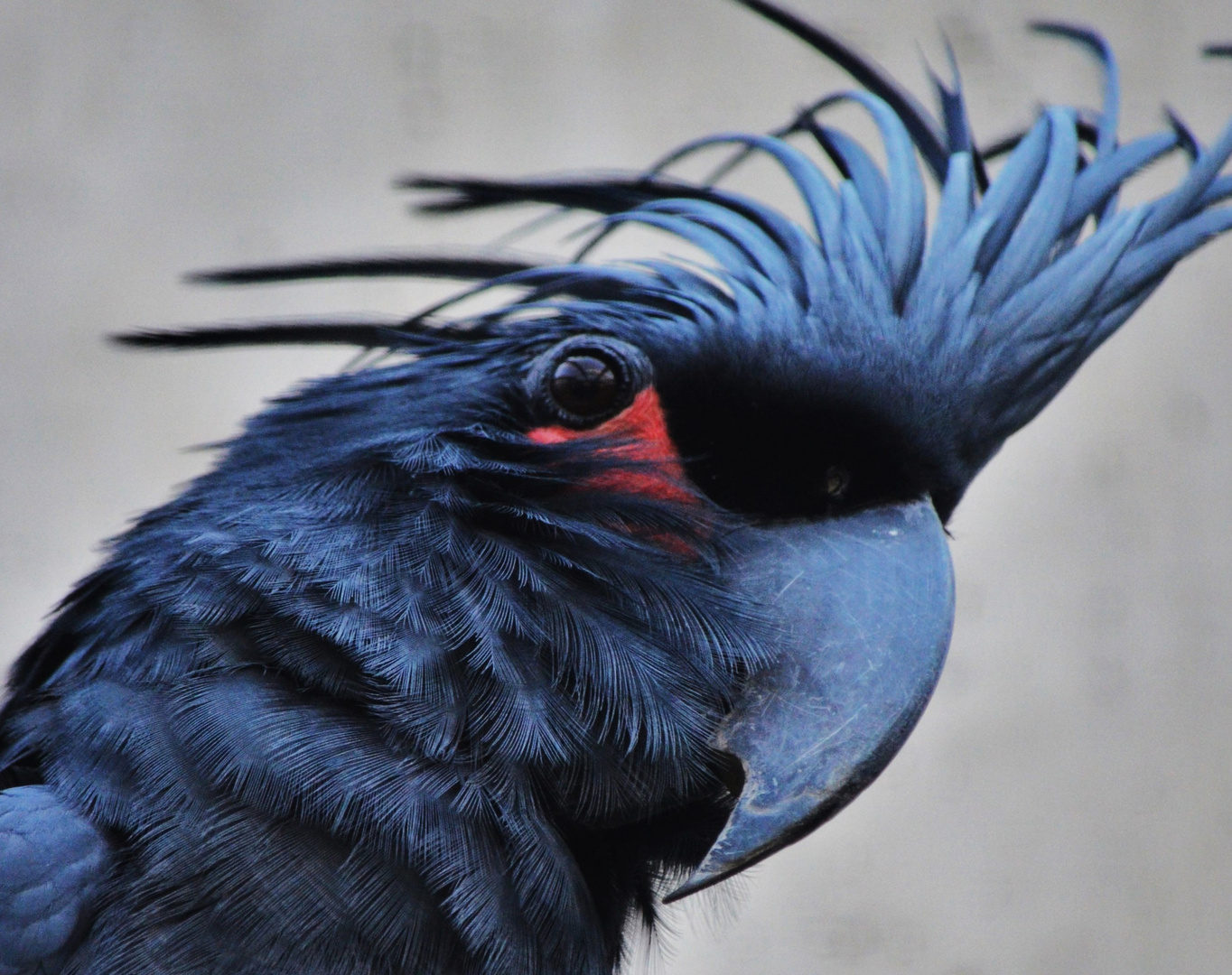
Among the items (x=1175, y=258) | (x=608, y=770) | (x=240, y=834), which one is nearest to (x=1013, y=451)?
(x=1175, y=258)

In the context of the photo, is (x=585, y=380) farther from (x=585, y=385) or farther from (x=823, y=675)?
(x=823, y=675)

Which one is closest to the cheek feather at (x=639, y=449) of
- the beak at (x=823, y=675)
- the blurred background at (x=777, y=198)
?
the beak at (x=823, y=675)

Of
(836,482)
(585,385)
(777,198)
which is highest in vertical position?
(585,385)

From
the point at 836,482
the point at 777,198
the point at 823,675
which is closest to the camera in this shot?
the point at 823,675

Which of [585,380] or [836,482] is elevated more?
[585,380]

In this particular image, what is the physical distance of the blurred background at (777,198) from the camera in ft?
13.3

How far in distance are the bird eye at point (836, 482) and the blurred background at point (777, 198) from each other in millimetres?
2526

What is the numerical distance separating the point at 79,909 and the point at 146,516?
1.88 ft

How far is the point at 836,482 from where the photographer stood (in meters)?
1.70

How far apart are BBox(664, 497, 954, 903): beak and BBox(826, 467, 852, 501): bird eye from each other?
4cm

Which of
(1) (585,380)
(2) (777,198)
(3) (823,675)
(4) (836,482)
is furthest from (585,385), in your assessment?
(2) (777,198)

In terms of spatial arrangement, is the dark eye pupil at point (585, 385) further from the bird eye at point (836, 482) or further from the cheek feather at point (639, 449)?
the bird eye at point (836, 482)

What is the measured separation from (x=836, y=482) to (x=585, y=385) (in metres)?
0.35

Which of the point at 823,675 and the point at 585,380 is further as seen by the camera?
the point at 585,380
